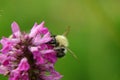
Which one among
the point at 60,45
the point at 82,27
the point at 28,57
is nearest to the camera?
the point at 28,57

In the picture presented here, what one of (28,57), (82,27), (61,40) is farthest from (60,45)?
(82,27)

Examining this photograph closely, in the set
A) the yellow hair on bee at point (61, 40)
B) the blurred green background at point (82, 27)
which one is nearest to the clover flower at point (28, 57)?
the yellow hair on bee at point (61, 40)

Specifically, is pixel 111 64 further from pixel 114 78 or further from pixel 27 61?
pixel 27 61

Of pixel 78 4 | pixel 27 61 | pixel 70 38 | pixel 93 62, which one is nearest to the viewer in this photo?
pixel 27 61

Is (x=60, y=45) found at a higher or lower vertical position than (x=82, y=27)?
lower

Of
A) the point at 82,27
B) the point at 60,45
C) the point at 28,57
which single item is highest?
the point at 82,27

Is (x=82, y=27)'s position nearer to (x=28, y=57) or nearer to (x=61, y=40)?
(x=61, y=40)

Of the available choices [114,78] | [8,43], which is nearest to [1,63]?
[8,43]

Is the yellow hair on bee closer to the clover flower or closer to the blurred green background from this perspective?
the clover flower
